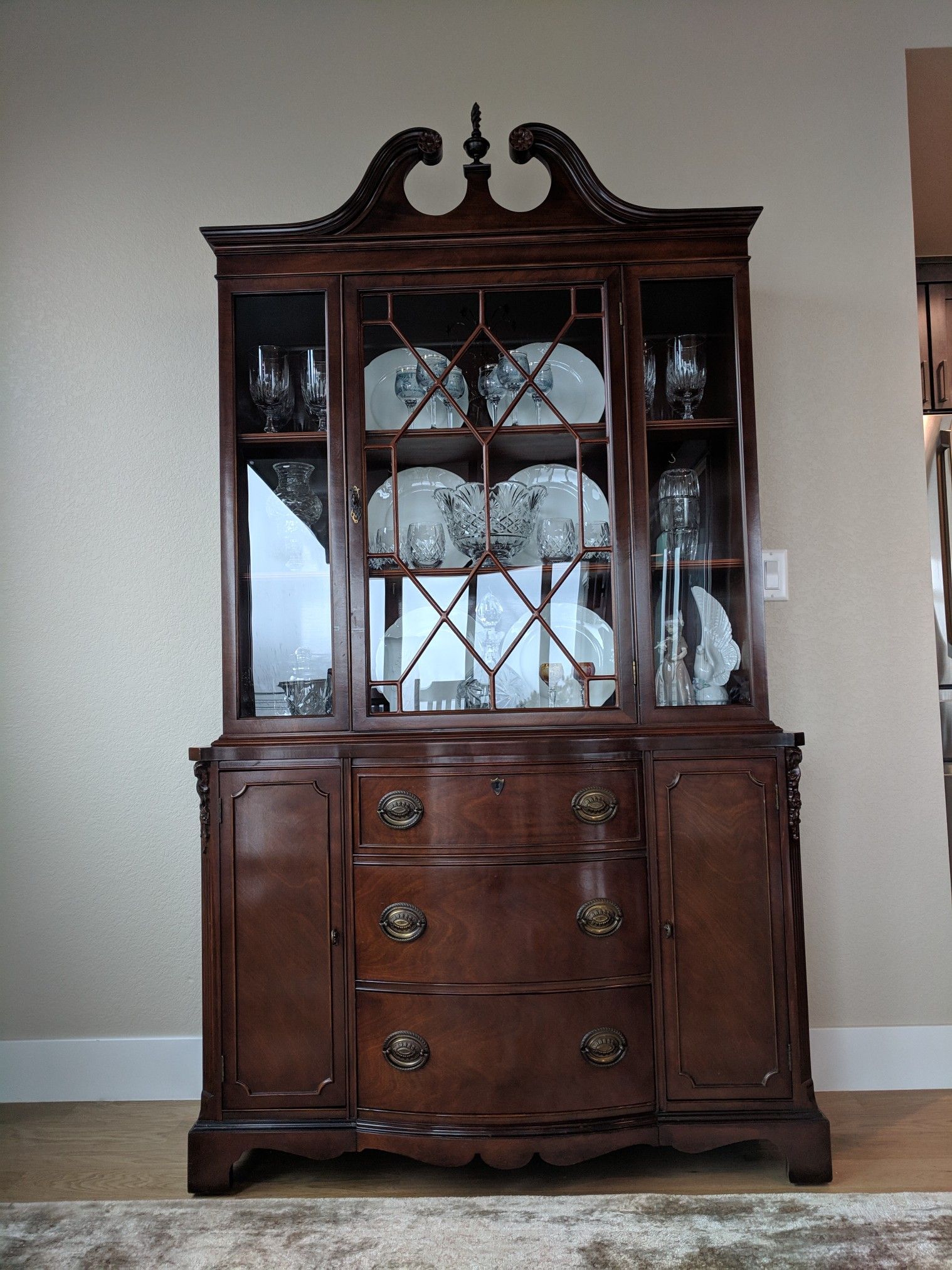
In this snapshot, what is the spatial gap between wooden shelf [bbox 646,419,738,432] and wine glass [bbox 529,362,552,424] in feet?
0.74

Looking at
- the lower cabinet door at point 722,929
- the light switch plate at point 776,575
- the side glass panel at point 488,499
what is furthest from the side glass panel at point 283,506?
the light switch plate at point 776,575

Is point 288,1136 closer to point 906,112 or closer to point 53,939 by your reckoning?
point 53,939

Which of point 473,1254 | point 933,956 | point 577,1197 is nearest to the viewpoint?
point 473,1254

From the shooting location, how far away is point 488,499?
2.00 metres

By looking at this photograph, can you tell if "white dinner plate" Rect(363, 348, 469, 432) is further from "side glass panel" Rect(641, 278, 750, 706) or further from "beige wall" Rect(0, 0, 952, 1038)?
"beige wall" Rect(0, 0, 952, 1038)

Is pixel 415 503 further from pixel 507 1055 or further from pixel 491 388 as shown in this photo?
pixel 507 1055

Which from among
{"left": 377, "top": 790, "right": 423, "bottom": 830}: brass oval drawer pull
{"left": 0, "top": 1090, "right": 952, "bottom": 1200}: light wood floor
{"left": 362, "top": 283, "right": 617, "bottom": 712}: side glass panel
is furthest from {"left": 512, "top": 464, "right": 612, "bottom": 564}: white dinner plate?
{"left": 0, "top": 1090, "right": 952, "bottom": 1200}: light wood floor

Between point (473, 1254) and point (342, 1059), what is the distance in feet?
1.36

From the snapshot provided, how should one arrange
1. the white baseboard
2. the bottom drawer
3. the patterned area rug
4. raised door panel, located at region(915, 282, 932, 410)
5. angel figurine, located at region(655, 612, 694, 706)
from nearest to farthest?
the patterned area rug < the bottom drawer < angel figurine, located at region(655, 612, 694, 706) < the white baseboard < raised door panel, located at region(915, 282, 932, 410)

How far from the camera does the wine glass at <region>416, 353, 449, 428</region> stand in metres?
2.00

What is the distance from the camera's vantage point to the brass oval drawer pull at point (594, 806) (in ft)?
6.04

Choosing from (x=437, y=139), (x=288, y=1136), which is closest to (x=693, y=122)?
(x=437, y=139)

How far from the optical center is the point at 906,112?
2424 millimetres

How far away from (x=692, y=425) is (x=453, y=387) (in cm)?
51
